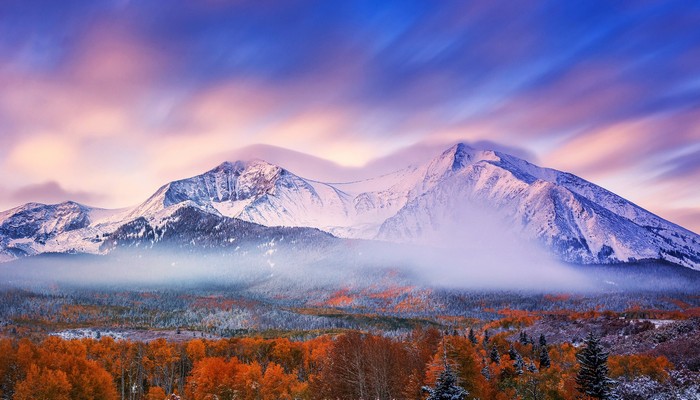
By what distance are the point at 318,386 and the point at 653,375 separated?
2275 inches

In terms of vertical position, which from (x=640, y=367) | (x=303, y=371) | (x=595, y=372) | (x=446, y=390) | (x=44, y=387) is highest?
(x=446, y=390)

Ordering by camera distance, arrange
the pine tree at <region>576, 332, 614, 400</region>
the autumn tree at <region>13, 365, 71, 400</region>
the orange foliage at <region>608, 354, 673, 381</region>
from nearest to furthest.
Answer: the pine tree at <region>576, 332, 614, 400</region> < the autumn tree at <region>13, 365, 71, 400</region> < the orange foliage at <region>608, 354, 673, 381</region>

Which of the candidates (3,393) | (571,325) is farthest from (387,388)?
(571,325)

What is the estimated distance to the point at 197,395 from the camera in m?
75.9

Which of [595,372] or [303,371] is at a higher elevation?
[595,372]

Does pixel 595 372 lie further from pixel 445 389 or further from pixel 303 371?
pixel 303 371

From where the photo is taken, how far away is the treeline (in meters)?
51.1

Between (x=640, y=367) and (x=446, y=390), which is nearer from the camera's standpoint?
(x=446, y=390)

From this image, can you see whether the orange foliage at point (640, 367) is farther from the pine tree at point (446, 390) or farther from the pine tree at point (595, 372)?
the pine tree at point (446, 390)

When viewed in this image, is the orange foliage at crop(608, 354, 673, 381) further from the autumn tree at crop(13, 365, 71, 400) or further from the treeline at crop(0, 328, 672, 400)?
the autumn tree at crop(13, 365, 71, 400)

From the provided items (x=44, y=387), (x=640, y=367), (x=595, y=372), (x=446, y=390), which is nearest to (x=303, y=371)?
(x=44, y=387)

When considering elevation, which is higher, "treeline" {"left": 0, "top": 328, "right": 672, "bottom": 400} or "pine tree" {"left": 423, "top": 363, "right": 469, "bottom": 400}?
"pine tree" {"left": 423, "top": 363, "right": 469, "bottom": 400}

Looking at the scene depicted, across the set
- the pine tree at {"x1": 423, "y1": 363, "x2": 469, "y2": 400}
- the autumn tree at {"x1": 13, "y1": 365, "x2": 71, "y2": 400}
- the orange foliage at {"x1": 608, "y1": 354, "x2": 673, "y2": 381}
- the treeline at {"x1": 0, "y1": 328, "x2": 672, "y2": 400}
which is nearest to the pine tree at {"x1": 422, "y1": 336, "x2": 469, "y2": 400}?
the pine tree at {"x1": 423, "y1": 363, "x2": 469, "y2": 400}

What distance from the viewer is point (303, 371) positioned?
12494 centimetres
